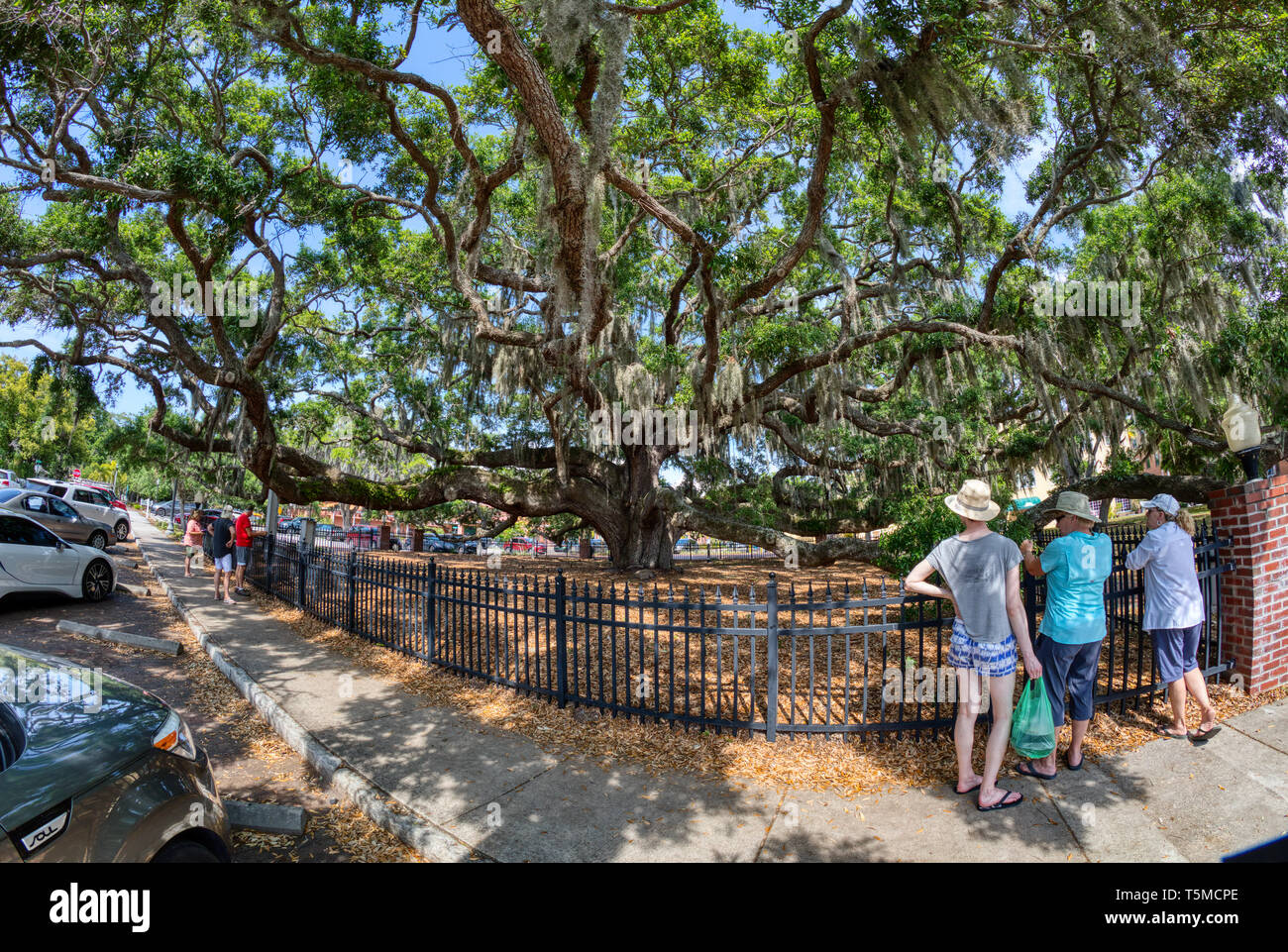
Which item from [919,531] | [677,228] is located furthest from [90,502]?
[919,531]

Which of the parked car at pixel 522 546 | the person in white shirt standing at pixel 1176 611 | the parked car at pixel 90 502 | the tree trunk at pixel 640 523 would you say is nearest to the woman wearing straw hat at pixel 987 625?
the person in white shirt standing at pixel 1176 611

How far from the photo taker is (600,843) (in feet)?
12.5

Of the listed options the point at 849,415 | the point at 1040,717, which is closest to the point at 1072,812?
the point at 1040,717

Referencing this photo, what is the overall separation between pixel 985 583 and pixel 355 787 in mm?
4467

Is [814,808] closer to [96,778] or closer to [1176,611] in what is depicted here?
[1176,611]

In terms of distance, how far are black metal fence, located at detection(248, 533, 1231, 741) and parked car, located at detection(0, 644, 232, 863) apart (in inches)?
108

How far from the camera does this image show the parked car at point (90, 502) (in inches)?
765

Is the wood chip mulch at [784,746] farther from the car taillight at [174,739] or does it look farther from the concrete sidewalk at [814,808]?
the car taillight at [174,739]

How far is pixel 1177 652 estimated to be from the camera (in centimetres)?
484

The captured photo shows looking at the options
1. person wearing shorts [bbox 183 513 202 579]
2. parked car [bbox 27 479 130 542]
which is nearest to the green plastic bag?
person wearing shorts [bbox 183 513 202 579]

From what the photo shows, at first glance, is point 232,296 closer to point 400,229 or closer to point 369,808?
point 400,229

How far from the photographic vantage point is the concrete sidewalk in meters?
3.67

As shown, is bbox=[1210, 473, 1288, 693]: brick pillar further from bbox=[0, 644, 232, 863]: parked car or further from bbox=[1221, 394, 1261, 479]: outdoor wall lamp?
bbox=[0, 644, 232, 863]: parked car

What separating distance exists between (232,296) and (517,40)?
13.0 meters
